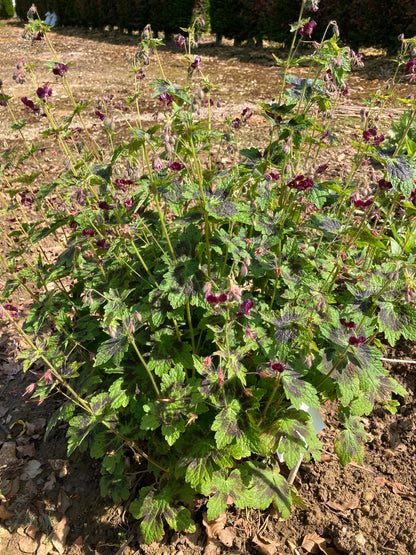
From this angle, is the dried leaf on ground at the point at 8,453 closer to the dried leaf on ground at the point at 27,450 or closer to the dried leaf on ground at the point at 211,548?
the dried leaf on ground at the point at 27,450

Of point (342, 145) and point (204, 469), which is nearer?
point (204, 469)

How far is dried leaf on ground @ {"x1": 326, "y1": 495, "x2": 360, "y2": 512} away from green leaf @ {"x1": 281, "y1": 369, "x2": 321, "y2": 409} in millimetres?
1065

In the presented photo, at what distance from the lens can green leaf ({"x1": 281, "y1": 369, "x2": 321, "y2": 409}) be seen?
1.98 metres

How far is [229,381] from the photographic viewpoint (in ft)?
7.15

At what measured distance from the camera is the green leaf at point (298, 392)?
1982 millimetres

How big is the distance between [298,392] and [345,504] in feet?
3.88

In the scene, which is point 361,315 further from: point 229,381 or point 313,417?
point 229,381

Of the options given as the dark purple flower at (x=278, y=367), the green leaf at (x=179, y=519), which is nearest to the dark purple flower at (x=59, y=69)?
the dark purple flower at (x=278, y=367)

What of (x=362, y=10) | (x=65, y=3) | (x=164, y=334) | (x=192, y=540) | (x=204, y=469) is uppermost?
(x=65, y=3)

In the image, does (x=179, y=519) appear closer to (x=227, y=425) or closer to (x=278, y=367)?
(x=227, y=425)

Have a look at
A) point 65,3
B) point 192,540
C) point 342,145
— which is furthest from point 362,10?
point 65,3

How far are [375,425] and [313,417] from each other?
3.15ft

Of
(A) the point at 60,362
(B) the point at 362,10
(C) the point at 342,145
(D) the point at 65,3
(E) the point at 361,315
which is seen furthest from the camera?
(D) the point at 65,3

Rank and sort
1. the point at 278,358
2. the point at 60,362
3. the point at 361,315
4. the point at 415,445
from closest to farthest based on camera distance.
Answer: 1. the point at 278,358
2. the point at 361,315
3. the point at 60,362
4. the point at 415,445
